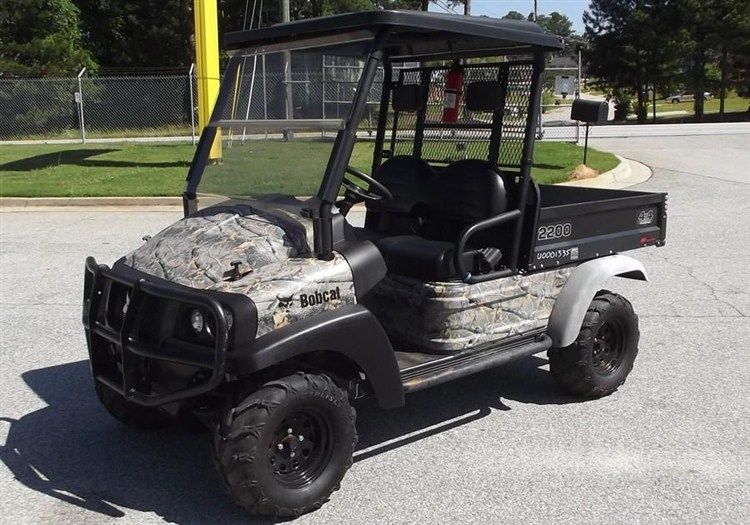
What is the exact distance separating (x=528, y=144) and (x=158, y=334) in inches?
89.0

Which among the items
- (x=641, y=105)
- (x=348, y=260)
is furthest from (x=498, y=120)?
(x=641, y=105)

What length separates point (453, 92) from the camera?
4.96 m

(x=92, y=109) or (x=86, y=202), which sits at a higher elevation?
(x=92, y=109)

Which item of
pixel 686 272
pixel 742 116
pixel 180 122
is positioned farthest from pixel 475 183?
pixel 742 116

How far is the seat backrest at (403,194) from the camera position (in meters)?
4.91

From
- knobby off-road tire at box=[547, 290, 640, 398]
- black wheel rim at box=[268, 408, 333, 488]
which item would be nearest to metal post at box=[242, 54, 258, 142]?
black wheel rim at box=[268, 408, 333, 488]

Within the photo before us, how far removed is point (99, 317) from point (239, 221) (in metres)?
0.78

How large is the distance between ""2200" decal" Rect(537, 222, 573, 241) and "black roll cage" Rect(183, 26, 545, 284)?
0.13 meters

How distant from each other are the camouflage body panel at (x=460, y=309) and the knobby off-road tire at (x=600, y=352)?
0.26 meters

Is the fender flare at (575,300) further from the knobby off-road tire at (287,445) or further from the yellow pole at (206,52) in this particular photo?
the yellow pole at (206,52)

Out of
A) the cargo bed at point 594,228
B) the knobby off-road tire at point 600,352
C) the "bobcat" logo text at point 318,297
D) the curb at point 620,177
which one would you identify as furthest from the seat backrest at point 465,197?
the curb at point 620,177

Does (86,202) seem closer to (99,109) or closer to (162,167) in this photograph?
(162,167)

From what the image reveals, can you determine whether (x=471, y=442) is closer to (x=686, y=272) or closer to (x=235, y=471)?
(x=235, y=471)

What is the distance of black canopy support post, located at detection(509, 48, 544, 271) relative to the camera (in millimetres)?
4426
